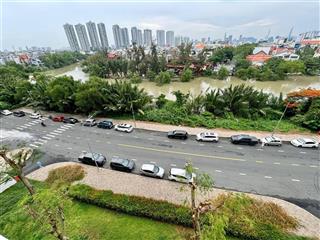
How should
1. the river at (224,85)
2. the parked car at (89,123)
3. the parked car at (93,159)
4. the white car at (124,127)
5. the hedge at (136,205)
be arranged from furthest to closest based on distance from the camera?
the river at (224,85) < the parked car at (89,123) < the white car at (124,127) < the parked car at (93,159) < the hedge at (136,205)

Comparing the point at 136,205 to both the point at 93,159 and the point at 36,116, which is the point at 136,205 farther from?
the point at 36,116

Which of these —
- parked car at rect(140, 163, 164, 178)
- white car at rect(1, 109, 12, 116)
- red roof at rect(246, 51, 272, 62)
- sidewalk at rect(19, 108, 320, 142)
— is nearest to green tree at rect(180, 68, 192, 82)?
red roof at rect(246, 51, 272, 62)

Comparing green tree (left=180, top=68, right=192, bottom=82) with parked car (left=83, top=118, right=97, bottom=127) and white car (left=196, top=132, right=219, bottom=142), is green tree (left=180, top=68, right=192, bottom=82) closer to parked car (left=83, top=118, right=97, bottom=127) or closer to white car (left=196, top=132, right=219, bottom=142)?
parked car (left=83, top=118, right=97, bottom=127)

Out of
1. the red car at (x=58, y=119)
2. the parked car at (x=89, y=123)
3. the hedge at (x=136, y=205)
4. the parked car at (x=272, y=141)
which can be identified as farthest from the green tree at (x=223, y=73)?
the hedge at (x=136, y=205)

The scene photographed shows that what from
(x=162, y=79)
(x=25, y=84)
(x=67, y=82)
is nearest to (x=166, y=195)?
(x=67, y=82)

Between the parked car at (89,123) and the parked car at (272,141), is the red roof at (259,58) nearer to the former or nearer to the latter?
the parked car at (272,141)

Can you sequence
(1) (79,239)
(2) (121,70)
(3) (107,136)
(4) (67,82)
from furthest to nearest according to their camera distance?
1. (2) (121,70)
2. (4) (67,82)
3. (3) (107,136)
4. (1) (79,239)

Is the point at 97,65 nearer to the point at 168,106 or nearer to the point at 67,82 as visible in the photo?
the point at 67,82
